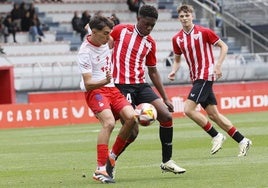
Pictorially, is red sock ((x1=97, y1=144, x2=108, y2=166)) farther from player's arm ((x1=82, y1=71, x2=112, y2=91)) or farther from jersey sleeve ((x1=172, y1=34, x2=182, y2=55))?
jersey sleeve ((x1=172, y1=34, x2=182, y2=55))

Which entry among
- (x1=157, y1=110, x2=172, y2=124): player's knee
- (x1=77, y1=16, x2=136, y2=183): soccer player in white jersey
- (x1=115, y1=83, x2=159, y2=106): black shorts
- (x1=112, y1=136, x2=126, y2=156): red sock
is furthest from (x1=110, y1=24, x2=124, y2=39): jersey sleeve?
(x1=112, y1=136, x2=126, y2=156): red sock

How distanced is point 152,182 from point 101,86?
136 centimetres

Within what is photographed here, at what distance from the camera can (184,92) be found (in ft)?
114

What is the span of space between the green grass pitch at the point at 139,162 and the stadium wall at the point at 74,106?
237 inches

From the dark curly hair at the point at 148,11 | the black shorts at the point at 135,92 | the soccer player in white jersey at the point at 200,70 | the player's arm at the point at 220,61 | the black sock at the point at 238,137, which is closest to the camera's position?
the dark curly hair at the point at 148,11

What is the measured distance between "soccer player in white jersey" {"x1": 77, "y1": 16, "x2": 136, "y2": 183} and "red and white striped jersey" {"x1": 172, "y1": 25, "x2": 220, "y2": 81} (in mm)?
3873

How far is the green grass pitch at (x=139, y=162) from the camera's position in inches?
436

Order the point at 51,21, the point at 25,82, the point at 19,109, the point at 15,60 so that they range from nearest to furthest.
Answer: the point at 19,109
the point at 25,82
the point at 15,60
the point at 51,21

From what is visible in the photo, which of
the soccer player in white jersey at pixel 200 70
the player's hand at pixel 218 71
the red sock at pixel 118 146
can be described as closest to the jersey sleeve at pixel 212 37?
the soccer player in white jersey at pixel 200 70

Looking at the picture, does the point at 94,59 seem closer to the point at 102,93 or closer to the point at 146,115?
the point at 102,93

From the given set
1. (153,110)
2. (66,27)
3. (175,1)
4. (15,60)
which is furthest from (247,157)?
(175,1)

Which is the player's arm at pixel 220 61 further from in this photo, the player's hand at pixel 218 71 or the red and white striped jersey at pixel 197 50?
the red and white striped jersey at pixel 197 50

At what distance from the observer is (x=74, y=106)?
97.9 ft

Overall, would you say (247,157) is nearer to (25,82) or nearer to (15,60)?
(25,82)
